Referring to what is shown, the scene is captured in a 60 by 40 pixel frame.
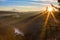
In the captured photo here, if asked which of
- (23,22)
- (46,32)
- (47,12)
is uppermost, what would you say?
(47,12)

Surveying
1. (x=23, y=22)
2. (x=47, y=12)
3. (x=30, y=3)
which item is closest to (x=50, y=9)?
(x=47, y=12)

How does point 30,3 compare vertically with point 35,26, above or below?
above

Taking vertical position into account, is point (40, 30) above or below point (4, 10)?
below

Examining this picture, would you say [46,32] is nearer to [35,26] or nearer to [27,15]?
[35,26]

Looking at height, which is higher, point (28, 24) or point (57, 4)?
point (57, 4)

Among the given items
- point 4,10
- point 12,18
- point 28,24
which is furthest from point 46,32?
point 4,10

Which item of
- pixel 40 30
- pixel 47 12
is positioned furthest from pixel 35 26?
pixel 47 12

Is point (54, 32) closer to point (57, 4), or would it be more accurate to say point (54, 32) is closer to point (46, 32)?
point (46, 32)

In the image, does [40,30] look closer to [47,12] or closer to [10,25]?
[47,12]
